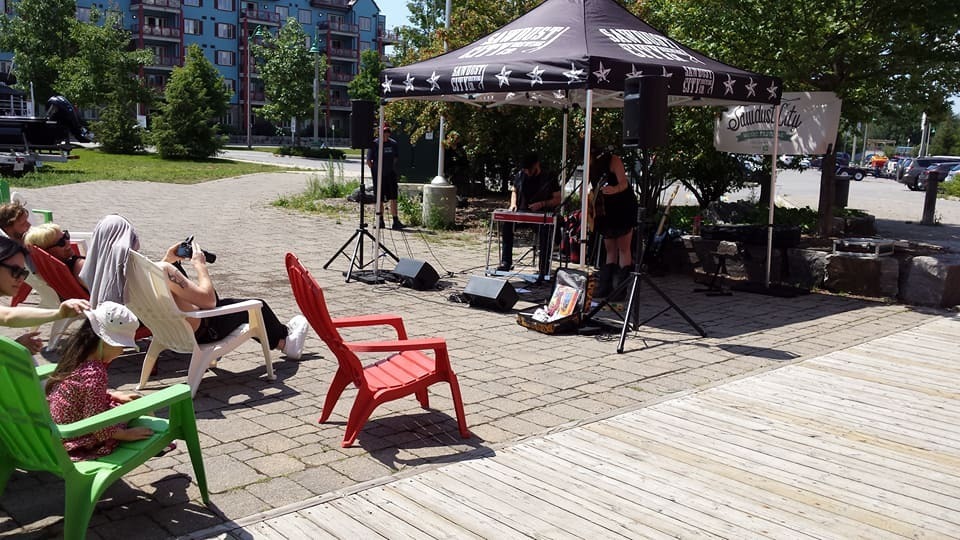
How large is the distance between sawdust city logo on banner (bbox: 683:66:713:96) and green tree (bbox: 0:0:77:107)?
52.6 meters

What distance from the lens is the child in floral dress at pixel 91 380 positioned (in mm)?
3623

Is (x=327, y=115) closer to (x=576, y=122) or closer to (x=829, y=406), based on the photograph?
(x=576, y=122)

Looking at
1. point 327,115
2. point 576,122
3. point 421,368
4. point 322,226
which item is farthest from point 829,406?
point 327,115

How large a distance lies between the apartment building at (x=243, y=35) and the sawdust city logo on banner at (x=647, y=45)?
5985 centimetres

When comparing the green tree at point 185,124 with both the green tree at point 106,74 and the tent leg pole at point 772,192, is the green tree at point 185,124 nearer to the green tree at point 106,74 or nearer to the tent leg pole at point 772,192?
the green tree at point 106,74

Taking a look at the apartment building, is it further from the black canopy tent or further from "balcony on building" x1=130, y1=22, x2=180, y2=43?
the black canopy tent

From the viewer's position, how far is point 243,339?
588 centimetres

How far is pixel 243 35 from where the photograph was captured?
3223 inches

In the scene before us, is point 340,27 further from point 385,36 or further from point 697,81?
point 697,81

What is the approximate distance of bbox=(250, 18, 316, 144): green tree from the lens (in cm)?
5812

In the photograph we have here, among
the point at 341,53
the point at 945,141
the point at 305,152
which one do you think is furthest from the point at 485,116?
the point at 341,53

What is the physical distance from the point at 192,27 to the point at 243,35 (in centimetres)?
493

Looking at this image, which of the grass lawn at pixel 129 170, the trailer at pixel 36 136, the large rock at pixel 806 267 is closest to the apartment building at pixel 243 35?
the grass lawn at pixel 129 170

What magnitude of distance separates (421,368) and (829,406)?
2.95 m
